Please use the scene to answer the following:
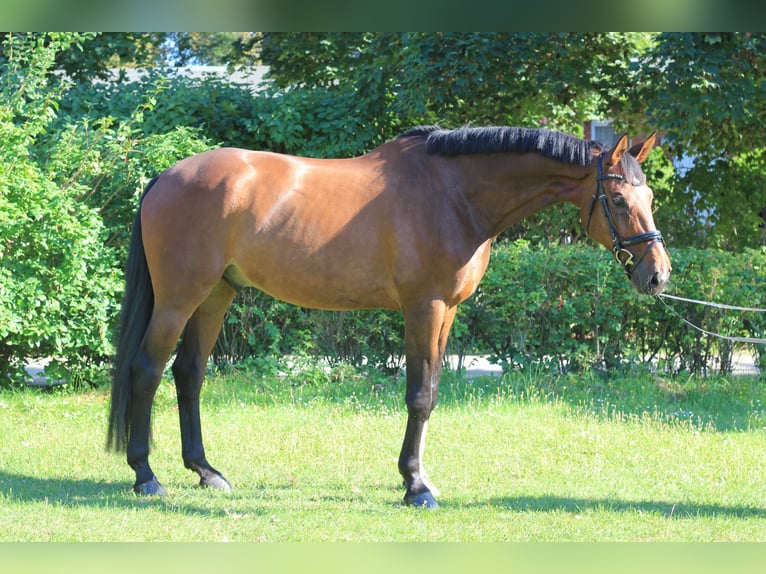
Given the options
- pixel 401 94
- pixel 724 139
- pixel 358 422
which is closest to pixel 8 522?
pixel 358 422

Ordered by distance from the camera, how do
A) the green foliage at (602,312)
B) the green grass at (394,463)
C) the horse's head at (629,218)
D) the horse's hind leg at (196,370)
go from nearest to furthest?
the green grass at (394,463), the horse's head at (629,218), the horse's hind leg at (196,370), the green foliage at (602,312)

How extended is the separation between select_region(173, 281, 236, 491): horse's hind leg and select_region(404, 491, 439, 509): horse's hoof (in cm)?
124

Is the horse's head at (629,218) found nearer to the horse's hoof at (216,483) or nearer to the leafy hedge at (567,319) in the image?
the horse's hoof at (216,483)

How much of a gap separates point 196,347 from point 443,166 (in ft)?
6.69

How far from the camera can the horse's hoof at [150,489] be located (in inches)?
203

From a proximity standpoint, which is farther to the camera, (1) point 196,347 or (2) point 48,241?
(2) point 48,241

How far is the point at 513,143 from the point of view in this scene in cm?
509

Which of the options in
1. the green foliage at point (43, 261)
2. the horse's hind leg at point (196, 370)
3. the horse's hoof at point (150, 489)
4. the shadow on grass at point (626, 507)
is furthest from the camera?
the green foliage at point (43, 261)

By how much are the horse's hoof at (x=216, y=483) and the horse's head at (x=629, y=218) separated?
285cm

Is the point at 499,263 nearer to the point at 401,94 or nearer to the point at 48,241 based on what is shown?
the point at 401,94

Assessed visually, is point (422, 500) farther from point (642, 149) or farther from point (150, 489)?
point (642, 149)

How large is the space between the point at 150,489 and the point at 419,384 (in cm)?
181

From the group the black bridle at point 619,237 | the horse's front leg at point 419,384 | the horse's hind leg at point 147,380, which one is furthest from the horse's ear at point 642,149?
the horse's hind leg at point 147,380

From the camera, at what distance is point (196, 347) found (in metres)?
5.58
